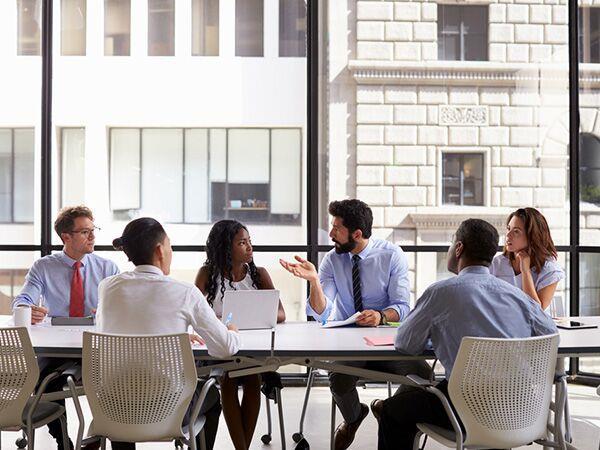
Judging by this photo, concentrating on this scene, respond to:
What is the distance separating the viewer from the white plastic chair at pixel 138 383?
9.37 feet

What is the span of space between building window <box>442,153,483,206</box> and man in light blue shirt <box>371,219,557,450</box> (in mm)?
3585

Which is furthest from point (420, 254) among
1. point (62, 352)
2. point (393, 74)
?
point (62, 352)

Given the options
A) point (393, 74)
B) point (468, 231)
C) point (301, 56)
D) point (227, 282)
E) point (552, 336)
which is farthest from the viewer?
point (393, 74)

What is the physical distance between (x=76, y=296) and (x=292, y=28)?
2.92m

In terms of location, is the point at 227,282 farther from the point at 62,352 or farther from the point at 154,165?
the point at 154,165

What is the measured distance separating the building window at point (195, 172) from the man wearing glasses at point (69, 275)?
6.38 ft

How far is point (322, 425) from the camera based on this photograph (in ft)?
15.8

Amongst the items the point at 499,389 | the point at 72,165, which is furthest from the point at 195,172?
the point at 499,389

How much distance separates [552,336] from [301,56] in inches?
148

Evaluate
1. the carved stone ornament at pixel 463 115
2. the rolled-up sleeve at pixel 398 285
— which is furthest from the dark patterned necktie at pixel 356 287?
the carved stone ornament at pixel 463 115

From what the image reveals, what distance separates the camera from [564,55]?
6.23 metres

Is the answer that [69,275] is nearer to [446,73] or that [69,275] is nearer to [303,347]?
[303,347]

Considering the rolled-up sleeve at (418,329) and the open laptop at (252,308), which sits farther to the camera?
the open laptop at (252,308)

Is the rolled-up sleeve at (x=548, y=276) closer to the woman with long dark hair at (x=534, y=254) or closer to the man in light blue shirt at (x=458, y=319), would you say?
the woman with long dark hair at (x=534, y=254)
